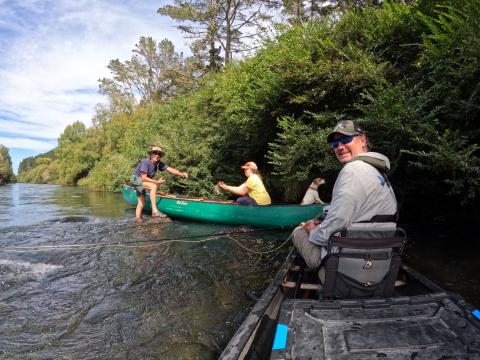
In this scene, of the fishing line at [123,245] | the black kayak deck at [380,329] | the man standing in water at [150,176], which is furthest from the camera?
the man standing in water at [150,176]

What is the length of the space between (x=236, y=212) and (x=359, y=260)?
612 centimetres

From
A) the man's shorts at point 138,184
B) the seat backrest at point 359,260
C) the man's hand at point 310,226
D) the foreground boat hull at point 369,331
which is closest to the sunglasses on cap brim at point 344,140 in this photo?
the seat backrest at point 359,260

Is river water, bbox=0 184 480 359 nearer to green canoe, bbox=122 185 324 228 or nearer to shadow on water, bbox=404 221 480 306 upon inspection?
shadow on water, bbox=404 221 480 306

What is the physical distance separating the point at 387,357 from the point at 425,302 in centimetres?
69

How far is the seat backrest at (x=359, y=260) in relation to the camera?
2684 millimetres

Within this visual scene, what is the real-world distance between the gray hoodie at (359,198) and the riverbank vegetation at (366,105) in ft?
9.99

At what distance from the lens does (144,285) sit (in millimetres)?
4938

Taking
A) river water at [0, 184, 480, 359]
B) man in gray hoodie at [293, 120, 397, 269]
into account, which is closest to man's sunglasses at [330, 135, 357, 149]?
man in gray hoodie at [293, 120, 397, 269]

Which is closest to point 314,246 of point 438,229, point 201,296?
point 201,296

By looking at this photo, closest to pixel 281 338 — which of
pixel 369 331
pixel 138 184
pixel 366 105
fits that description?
pixel 369 331

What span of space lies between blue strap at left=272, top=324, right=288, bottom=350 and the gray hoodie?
0.91 m

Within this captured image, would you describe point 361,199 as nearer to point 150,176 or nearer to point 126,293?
point 126,293

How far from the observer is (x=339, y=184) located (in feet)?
8.99

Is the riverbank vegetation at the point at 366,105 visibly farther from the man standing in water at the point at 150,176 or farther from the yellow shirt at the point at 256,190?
the man standing in water at the point at 150,176
